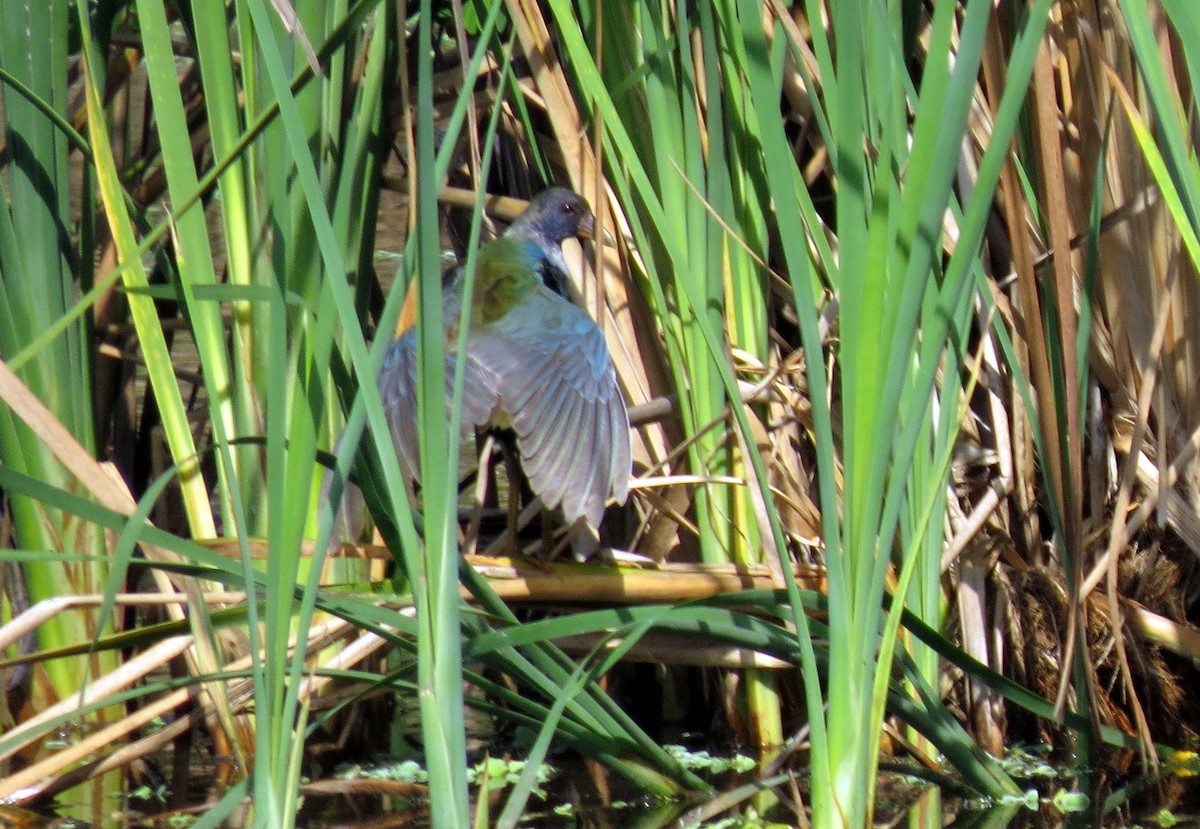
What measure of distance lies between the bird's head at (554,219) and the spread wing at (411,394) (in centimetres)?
34

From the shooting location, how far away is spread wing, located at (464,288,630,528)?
2012 mm

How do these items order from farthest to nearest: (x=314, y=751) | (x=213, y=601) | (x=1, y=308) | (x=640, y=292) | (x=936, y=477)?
(x=640, y=292)
(x=314, y=751)
(x=1, y=308)
(x=213, y=601)
(x=936, y=477)

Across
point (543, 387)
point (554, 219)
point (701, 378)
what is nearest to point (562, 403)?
point (543, 387)

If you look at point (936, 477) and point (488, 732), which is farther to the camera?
point (488, 732)

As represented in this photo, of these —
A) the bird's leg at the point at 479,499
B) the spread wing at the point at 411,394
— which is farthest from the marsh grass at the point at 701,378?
the spread wing at the point at 411,394

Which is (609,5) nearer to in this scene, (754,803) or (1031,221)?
(1031,221)

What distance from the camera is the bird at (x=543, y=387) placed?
202 cm

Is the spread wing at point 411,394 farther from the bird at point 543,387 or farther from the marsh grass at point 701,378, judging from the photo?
the marsh grass at point 701,378

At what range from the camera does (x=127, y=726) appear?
64.9 inches

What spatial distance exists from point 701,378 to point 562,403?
0.22m

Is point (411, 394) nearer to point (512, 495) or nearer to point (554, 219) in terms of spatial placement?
point (512, 495)

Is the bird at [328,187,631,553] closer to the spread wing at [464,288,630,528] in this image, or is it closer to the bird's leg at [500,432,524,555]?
the spread wing at [464,288,630,528]

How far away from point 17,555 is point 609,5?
126 cm

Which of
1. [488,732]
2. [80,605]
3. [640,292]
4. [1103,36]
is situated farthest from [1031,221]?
[80,605]
